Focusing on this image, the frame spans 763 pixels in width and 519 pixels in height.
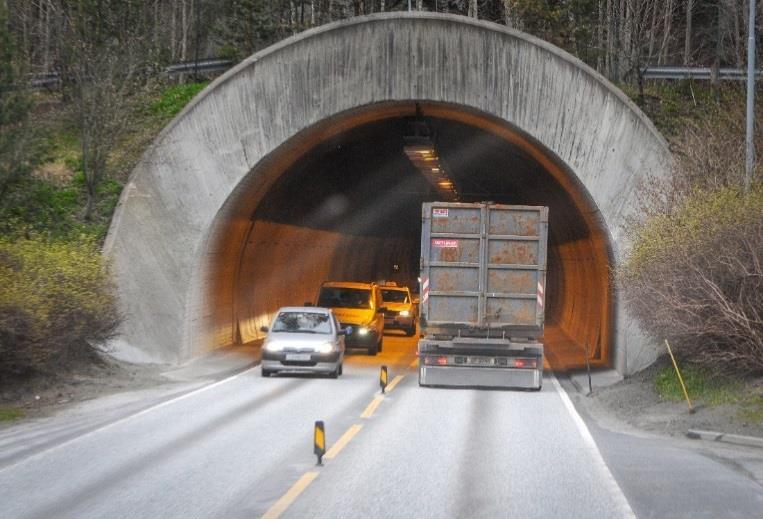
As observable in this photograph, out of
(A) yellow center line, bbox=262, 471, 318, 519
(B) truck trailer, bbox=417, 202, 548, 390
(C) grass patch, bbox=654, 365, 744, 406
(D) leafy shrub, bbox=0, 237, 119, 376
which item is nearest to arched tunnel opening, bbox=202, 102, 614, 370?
(B) truck trailer, bbox=417, 202, 548, 390

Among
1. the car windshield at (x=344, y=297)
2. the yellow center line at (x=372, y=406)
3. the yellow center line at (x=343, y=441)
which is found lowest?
the yellow center line at (x=372, y=406)

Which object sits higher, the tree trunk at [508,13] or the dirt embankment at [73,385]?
the tree trunk at [508,13]

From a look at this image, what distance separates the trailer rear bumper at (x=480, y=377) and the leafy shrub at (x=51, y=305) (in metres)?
6.74

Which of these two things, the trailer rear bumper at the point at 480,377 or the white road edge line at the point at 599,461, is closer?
the white road edge line at the point at 599,461

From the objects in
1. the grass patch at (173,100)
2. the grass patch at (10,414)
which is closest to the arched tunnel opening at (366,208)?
the grass patch at (173,100)

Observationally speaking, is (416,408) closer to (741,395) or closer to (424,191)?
(741,395)

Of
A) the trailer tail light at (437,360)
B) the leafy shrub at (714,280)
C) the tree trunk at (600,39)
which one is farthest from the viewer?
the tree trunk at (600,39)

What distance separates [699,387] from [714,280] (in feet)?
8.20

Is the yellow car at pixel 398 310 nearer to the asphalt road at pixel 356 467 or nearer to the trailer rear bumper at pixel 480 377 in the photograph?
the trailer rear bumper at pixel 480 377

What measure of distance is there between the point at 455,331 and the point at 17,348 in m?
8.66

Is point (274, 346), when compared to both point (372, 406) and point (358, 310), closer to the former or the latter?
point (372, 406)

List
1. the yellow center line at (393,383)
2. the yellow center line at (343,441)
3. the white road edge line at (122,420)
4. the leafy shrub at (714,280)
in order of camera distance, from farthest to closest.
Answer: the yellow center line at (393,383)
the leafy shrub at (714,280)
the yellow center line at (343,441)
the white road edge line at (122,420)

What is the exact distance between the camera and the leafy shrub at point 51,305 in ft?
65.3

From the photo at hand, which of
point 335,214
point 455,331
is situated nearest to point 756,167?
point 455,331
